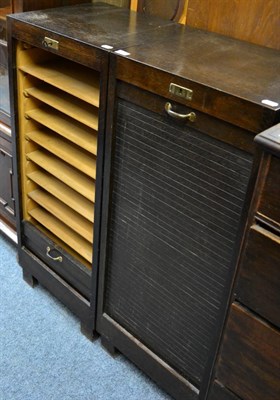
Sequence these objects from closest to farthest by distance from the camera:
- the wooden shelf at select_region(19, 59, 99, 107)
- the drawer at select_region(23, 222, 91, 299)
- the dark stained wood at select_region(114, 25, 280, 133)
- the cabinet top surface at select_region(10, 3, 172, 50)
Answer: the dark stained wood at select_region(114, 25, 280, 133) → the cabinet top surface at select_region(10, 3, 172, 50) → the wooden shelf at select_region(19, 59, 99, 107) → the drawer at select_region(23, 222, 91, 299)

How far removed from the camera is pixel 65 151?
1495mm

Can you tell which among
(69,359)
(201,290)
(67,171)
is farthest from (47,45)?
(69,359)

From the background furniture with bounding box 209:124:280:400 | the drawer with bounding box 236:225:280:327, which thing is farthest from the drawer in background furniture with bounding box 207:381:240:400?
the drawer with bounding box 236:225:280:327

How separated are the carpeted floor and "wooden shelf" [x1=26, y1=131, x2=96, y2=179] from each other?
0.62 meters

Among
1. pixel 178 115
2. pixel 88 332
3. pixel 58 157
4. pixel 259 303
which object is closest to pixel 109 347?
pixel 88 332

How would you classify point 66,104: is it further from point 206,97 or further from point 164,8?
point 206,97

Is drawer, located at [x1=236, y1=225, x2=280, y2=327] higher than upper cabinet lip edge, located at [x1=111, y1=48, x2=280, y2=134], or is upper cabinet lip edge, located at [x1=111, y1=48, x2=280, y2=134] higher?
upper cabinet lip edge, located at [x1=111, y1=48, x2=280, y2=134]

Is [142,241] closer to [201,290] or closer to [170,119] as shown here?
[201,290]

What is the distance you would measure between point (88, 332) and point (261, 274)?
0.91 metres

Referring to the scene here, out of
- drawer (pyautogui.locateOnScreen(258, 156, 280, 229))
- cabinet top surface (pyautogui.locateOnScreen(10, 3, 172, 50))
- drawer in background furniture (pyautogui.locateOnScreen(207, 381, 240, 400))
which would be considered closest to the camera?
drawer (pyautogui.locateOnScreen(258, 156, 280, 229))

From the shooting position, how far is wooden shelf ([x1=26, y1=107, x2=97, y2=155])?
A: 1.39 metres

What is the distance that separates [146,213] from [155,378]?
55 cm

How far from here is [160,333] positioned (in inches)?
53.2

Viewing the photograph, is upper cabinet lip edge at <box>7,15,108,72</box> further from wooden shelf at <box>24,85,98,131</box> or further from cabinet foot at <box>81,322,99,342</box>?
cabinet foot at <box>81,322,99,342</box>
